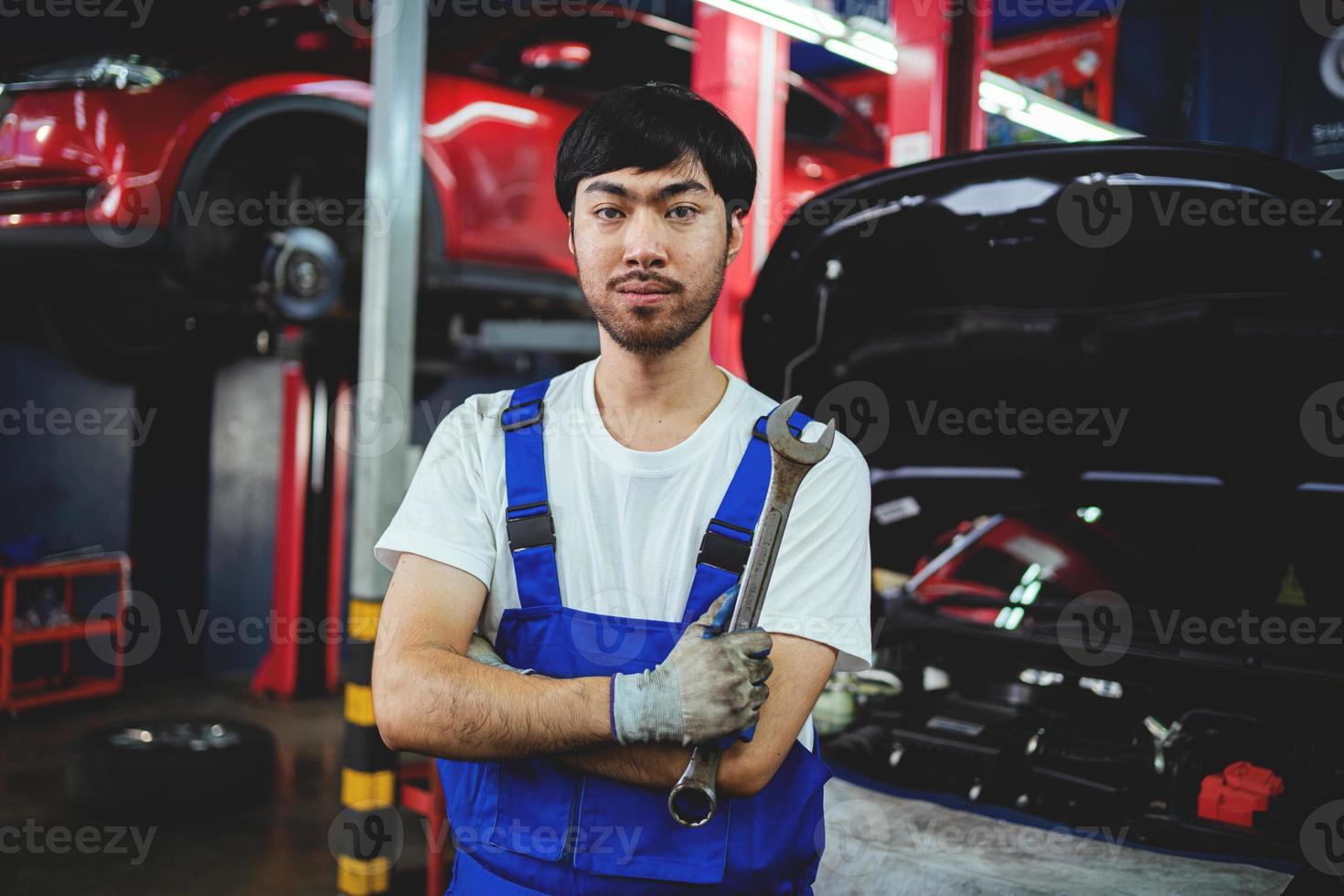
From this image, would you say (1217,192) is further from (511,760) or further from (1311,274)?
(511,760)

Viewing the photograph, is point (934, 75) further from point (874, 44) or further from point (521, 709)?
point (521, 709)

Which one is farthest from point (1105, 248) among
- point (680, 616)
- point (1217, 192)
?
point (680, 616)

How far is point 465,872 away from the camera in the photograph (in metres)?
1.30

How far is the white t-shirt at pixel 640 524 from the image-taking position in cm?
129

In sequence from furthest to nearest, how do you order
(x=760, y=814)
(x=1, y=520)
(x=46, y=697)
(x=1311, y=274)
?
(x=1, y=520)
(x=46, y=697)
(x=1311, y=274)
(x=760, y=814)

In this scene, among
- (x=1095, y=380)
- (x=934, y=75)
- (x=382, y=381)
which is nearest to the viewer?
(x=1095, y=380)

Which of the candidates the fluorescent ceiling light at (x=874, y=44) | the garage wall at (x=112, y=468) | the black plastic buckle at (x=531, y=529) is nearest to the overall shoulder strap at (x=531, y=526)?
the black plastic buckle at (x=531, y=529)

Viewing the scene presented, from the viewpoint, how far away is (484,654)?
50.7 inches

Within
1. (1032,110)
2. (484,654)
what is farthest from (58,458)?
(484,654)

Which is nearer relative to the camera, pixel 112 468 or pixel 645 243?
pixel 645 243

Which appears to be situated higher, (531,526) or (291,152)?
(291,152)

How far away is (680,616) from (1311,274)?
3.79 ft

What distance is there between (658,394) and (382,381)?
172 centimetres

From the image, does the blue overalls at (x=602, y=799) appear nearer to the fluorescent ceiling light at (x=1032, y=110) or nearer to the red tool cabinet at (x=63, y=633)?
the fluorescent ceiling light at (x=1032, y=110)
